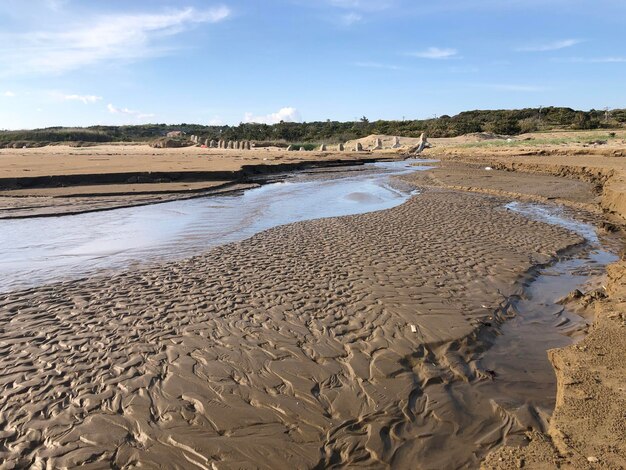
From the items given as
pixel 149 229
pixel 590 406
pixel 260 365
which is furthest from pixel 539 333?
pixel 149 229

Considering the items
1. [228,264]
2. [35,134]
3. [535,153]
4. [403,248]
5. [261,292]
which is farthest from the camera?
[35,134]

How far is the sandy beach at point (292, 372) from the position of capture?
126 inches

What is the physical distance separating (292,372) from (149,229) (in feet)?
25.9

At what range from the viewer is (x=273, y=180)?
24.4m

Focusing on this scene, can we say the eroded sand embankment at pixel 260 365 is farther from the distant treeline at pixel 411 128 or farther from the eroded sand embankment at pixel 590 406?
the distant treeline at pixel 411 128

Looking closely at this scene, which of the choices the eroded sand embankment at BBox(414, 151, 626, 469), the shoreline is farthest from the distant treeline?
the eroded sand embankment at BBox(414, 151, 626, 469)

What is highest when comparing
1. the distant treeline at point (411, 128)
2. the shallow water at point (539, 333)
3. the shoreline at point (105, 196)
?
the distant treeline at point (411, 128)

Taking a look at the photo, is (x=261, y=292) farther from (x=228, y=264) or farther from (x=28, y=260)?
(x=28, y=260)

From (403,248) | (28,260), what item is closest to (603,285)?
(403,248)

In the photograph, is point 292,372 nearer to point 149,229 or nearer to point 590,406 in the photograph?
point 590,406

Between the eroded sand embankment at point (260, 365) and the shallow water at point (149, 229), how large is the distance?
113cm

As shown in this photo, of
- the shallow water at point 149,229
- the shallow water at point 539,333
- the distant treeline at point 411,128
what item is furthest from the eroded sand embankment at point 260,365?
the distant treeline at point 411,128

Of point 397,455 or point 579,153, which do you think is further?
point 579,153

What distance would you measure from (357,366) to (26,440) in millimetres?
2851
